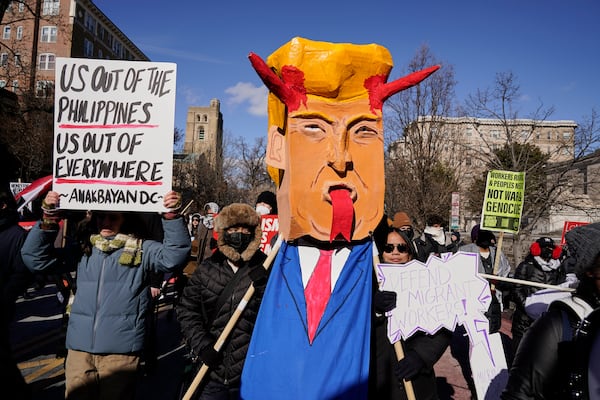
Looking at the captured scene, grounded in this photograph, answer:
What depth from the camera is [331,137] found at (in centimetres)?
294

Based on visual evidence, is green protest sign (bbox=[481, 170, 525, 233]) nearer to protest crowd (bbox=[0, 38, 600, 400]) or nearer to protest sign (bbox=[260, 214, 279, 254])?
protest crowd (bbox=[0, 38, 600, 400])

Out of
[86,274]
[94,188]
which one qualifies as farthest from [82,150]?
[86,274]

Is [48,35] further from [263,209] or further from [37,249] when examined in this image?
[37,249]

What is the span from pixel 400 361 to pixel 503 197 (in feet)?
11.5

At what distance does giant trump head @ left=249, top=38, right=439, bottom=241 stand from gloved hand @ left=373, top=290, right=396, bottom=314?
1.46 feet

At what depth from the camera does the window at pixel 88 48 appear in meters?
45.6

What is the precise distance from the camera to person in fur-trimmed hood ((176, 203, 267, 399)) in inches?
111

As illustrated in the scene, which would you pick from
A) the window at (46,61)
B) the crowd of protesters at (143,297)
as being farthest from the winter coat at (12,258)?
the window at (46,61)

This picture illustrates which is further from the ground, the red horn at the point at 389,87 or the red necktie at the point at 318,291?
the red horn at the point at 389,87

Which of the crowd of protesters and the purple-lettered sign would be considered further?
the purple-lettered sign

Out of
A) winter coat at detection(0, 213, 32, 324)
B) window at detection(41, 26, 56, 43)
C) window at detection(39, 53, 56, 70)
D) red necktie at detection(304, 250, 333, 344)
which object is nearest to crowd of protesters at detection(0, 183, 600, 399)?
winter coat at detection(0, 213, 32, 324)

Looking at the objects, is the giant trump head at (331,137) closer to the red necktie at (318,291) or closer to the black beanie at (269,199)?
the red necktie at (318,291)

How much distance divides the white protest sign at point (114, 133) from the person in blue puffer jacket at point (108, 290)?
8.0 inches

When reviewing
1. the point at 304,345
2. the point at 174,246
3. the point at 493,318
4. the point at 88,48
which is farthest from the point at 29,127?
the point at 88,48
